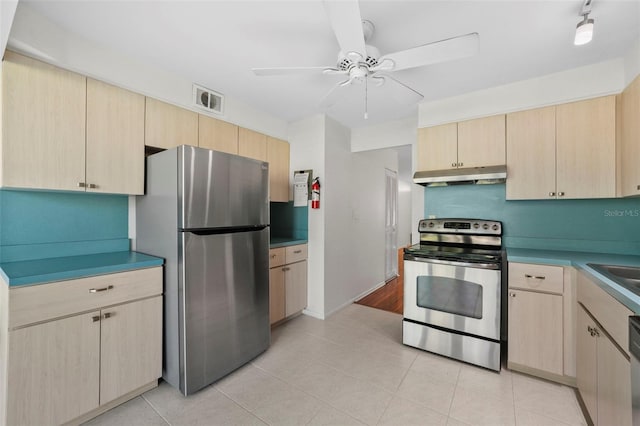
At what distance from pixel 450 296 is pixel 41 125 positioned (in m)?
3.22

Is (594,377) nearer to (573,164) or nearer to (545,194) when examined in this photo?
(545,194)

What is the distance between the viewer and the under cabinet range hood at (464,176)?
2312 millimetres

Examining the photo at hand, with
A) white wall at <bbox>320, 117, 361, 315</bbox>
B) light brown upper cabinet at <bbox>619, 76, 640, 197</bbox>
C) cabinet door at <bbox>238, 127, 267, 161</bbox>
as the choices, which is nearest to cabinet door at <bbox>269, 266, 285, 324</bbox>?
white wall at <bbox>320, 117, 361, 315</bbox>

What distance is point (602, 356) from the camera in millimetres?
1325

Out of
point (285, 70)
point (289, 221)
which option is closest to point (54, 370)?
point (285, 70)

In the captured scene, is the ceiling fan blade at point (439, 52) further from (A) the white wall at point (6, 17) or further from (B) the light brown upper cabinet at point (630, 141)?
(A) the white wall at point (6, 17)

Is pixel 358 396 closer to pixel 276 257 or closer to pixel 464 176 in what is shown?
pixel 276 257

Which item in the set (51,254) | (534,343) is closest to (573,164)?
(534,343)

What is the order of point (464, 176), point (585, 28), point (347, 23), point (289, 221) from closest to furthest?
point (347, 23) → point (585, 28) → point (464, 176) → point (289, 221)

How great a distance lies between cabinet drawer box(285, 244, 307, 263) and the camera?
9.62ft

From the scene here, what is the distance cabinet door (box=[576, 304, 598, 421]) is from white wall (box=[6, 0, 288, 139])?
3292 mm

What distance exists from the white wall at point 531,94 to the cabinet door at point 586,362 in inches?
67.3

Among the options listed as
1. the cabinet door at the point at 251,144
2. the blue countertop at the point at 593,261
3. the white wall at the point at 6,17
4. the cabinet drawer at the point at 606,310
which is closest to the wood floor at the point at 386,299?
the blue countertop at the point at 593,261

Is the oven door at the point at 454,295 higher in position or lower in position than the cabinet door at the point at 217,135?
lower
